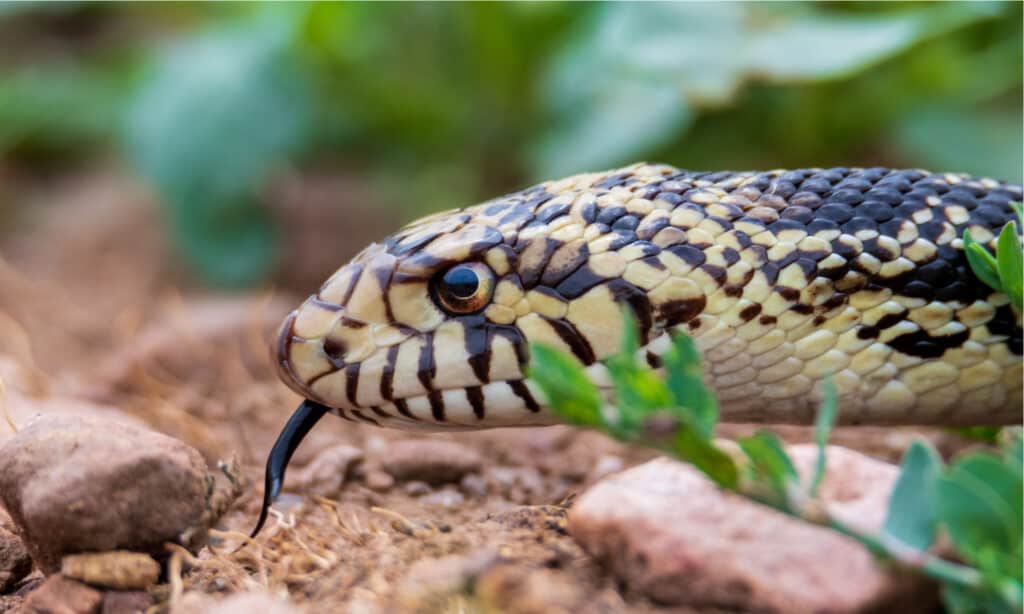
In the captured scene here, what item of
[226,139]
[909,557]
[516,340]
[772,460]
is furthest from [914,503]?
[226,139]

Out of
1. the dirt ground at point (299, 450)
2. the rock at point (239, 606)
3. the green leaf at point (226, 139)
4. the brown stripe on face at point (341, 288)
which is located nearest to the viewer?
the rock at point (239, 606)

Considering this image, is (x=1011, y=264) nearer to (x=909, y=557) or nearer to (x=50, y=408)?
(x=909, y=557)

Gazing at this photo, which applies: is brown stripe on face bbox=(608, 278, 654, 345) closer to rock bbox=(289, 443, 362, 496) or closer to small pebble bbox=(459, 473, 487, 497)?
small pebble bbox=(459, 473, 487, 497)

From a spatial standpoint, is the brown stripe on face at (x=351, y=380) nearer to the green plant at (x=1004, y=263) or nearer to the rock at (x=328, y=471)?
the rock at (x=328, y=471)

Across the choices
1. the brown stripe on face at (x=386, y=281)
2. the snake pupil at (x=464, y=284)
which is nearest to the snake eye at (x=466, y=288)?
the snake pupil at (x=464, y=284)

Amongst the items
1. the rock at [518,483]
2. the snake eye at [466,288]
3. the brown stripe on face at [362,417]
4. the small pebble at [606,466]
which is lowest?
the small pebble at [606,466]

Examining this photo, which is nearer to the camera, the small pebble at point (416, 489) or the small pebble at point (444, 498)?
the small pebble at point (444, 498)

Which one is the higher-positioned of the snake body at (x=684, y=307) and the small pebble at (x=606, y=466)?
the snake body at (x=684, y=307)

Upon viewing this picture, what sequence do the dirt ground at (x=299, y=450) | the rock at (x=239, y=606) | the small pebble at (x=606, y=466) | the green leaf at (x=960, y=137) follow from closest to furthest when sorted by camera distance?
the rock at (x=239, y=606)
the dirt ground at (x=299, y=450)
the small pebble at (x=606, y=466)
the green leaf at (x=960, y=137)
